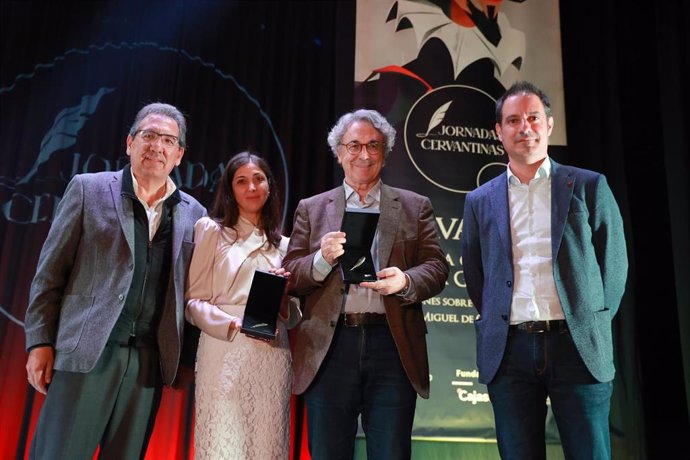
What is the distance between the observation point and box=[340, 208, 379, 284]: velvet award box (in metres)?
2.11

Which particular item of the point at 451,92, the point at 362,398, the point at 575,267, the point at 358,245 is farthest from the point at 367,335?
the point at 451,92

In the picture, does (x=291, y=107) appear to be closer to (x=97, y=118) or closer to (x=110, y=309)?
(x=97, y=118)

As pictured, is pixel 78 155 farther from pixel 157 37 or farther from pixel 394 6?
pixel 394 6

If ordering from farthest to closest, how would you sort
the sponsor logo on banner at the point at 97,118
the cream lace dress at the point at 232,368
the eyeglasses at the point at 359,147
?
the sponsor logo on banner at the point at 97,118 < the eyeglasses at the point at 359,147 < the cream lace dress at the point at 232,368

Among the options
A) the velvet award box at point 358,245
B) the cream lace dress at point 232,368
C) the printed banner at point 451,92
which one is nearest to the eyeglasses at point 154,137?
the cream lace dress at point 232,368

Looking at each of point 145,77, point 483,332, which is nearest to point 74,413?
point 483,332

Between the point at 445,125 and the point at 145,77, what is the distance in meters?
2.20

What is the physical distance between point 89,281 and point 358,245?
104 cm

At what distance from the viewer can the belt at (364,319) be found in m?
2.23

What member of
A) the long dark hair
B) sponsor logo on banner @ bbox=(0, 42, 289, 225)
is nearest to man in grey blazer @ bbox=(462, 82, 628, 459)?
the long dark hair

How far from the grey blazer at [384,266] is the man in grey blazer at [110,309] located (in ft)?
1.68

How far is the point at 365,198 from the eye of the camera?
2504 millimetres

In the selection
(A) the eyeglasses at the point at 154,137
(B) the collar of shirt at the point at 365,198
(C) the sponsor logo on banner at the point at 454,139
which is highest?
(C) the sponsor logo on banner at the point at 454,139

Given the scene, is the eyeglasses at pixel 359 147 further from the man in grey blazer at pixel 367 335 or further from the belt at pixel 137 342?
the belt at pixel 137 342
